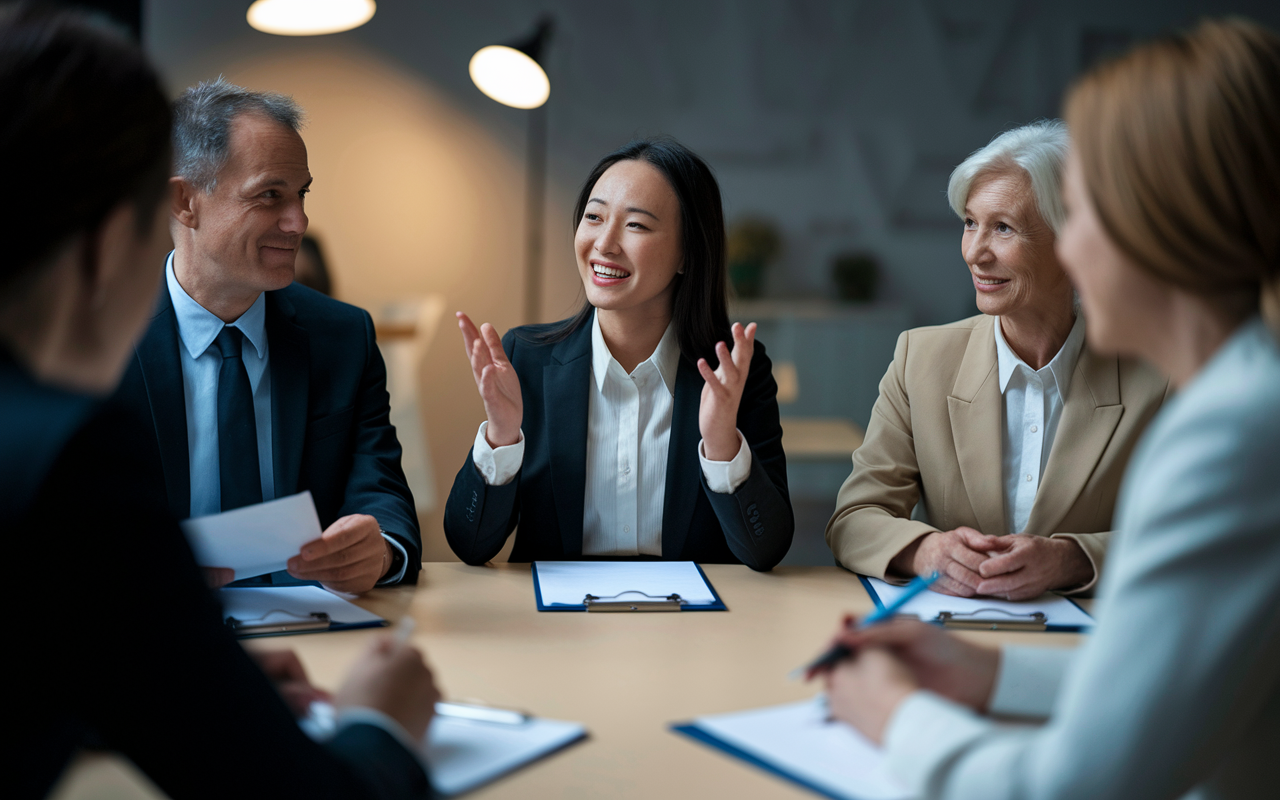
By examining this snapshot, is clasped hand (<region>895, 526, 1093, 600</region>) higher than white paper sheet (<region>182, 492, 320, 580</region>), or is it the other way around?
white paper sheet (<region>182, 492, 320, 580</region>)

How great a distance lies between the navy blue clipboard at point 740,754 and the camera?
91 centimetres

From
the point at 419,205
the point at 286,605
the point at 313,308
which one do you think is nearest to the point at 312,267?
the point at 419,205

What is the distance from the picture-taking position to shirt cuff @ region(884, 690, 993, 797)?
0.81 metres

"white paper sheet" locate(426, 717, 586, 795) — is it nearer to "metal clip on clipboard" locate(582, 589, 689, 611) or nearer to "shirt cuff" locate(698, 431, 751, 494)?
"metal clip on clipboard" locate(582, 589, 689, 611)

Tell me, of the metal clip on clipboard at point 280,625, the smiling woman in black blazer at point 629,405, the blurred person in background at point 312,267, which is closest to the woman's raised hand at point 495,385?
the smiling woman in black blazer at point 629,405

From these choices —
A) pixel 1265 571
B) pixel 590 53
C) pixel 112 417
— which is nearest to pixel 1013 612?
pixel 1265 571

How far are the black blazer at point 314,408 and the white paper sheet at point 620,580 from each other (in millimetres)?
251

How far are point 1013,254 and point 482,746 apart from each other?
4.72 ft

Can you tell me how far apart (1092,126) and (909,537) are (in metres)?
1.00

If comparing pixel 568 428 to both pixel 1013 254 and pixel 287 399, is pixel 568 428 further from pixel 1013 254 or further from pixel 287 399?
pixel 1013 254

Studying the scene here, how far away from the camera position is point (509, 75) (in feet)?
12.6

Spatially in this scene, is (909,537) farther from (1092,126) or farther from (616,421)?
(1092,126)

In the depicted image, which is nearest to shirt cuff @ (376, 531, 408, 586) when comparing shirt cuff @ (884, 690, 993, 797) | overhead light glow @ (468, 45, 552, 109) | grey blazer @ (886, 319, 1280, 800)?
shirt cuff @ (884, 690, 993, 797)

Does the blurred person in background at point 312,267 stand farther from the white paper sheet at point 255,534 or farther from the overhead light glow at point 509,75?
the white paper sheet at point 255,534
